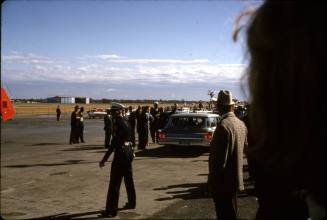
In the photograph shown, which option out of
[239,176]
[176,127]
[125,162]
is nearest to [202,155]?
[176,127]

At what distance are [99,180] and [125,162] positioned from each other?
10.2 feet

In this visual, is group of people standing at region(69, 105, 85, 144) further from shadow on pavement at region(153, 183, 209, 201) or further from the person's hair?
the person's hair

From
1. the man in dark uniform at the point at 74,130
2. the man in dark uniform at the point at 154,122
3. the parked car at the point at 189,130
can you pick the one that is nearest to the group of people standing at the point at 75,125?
the man in dark uniform at the point at 74,130

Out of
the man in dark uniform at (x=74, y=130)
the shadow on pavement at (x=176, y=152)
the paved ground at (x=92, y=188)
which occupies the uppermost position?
the man in dark uniform at (x=74, y=130)

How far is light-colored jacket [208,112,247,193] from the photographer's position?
4.56m

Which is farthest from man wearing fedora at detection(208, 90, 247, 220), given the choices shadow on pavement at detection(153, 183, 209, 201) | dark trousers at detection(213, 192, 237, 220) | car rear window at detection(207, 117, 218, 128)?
car rear window at detection(207, 117, 218, 128)

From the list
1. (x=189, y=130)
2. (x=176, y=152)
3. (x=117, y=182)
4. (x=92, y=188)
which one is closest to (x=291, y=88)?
(x=117, y=182)

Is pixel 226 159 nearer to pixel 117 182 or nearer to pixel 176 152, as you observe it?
pixel 117 182

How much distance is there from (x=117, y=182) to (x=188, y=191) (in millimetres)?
2277

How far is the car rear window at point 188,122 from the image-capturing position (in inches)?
639

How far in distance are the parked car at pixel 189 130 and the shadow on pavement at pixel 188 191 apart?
19.3ft

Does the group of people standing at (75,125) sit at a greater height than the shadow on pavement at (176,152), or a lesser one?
greater

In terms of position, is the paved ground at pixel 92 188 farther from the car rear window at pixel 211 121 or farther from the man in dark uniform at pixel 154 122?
the man in dark uniform at pixel 154 122

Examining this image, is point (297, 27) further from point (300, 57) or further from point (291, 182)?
point (291, 182)
